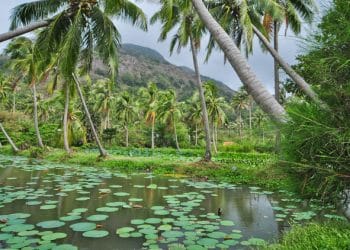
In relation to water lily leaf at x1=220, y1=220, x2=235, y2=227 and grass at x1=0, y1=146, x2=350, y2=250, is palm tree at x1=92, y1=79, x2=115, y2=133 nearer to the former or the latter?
grass at x1=0, y1=146, x2=350, y2=250

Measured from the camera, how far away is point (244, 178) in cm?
1316

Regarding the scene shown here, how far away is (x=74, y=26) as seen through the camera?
10.5m

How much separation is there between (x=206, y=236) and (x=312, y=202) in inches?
98.0

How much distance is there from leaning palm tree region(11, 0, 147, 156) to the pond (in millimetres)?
4268

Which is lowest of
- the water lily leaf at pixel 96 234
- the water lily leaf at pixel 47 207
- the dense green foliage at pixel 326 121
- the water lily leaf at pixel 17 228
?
the water lily leaf at pixel 96 234

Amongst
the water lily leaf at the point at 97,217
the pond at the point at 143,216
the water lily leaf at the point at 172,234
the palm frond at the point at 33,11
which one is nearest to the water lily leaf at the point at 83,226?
the pond at the point at 143,216

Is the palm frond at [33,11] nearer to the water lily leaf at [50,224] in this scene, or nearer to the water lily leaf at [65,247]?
the water lily leaf at [50,224]

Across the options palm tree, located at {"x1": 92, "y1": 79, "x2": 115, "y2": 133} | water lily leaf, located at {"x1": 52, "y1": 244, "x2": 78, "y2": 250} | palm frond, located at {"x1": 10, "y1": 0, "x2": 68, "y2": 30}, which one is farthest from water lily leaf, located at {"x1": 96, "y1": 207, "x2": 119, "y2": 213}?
palm tree, located at {"x1": 92, "y1": 79, "x2": 115, "y2": 133}

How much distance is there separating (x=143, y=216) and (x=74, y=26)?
6591 mm

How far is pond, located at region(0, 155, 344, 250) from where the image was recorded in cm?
518

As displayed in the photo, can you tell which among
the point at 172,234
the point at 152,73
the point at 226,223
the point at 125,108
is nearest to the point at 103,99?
the point at 125,108

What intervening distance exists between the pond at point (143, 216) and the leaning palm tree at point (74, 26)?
14.0 feet

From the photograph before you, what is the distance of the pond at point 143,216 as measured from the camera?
518 cm

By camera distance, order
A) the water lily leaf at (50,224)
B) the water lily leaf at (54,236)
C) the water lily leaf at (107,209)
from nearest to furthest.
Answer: the water lily leaf at (54,236)
the water lily leaf at (50,224)
the water lily leaf at (107,209)
